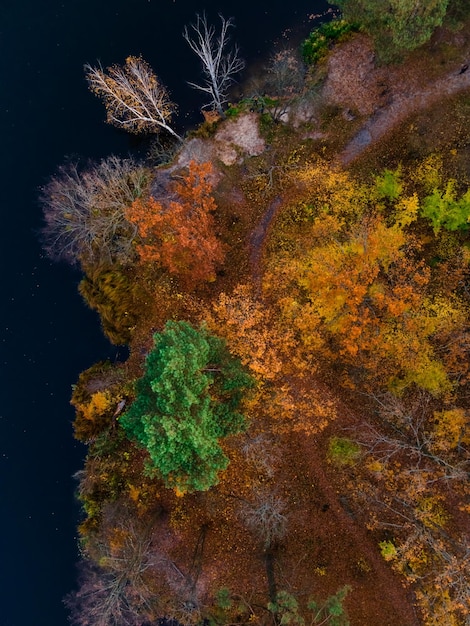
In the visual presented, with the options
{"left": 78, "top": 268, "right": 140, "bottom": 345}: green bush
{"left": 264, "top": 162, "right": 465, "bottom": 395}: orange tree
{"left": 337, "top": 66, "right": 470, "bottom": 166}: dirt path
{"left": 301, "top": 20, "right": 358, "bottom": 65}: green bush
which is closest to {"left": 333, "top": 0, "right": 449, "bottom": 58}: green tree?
{"left": 337, "top": 66, "right": 470, "bottom": 166}: dirt path

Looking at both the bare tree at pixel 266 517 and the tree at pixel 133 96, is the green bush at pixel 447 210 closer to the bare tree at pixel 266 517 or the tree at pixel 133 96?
the tree at pixel 133 96

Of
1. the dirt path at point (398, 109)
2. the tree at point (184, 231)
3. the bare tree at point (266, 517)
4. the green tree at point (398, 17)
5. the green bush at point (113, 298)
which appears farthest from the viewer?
the green bush at point (113, 298)

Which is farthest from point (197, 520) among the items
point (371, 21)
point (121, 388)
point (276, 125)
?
point (371, 21)

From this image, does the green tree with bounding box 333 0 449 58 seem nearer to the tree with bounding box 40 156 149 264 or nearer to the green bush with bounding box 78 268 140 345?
the tree with bounding box 40 156 149 264

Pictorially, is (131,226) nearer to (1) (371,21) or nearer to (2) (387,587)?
(1) (371,21)

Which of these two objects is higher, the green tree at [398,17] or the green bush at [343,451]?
the green tree at [398,17]

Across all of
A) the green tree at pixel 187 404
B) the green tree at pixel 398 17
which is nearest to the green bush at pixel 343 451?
the green tree at pixel 187 404

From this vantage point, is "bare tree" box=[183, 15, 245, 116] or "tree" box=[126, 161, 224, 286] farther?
"bare tree" box=[183, 15, 245, 116]
